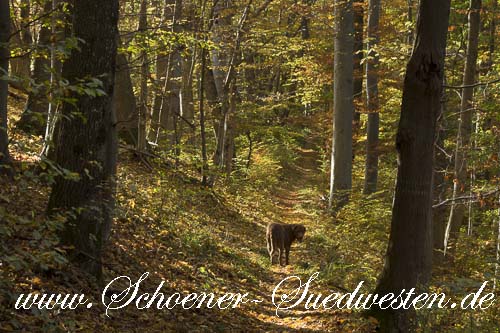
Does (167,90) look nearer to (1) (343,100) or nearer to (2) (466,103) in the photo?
(1) (343,100)

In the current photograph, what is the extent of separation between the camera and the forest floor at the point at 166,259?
210 inches

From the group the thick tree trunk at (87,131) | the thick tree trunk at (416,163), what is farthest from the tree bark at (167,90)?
the thick tree trunk at (416,163)

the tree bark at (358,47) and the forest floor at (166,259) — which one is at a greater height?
the tree bark at (358,47)

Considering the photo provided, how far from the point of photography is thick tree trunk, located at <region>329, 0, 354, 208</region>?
15.8m

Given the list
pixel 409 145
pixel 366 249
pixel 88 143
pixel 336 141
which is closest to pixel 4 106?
pixel 88 143

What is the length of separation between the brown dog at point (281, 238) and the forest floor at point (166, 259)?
32 centimetres

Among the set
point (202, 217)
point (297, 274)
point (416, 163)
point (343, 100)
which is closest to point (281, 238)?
point (297, 274)

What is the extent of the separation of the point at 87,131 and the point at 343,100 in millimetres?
11210

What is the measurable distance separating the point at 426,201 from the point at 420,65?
1.69 metres

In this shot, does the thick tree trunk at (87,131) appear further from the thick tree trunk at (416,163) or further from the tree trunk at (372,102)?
the tree trunk at (372,102)

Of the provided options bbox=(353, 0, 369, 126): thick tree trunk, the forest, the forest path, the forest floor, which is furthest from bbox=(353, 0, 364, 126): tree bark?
the forest floor

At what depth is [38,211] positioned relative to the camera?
296 inches

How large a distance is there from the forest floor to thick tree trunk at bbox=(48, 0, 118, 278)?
0.38 m

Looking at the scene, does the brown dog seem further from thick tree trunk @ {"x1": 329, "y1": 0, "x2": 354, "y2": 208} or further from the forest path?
thick tree trunk @ {"x1": 329, "y1": 0, "x2": 354, "y2": 208}
